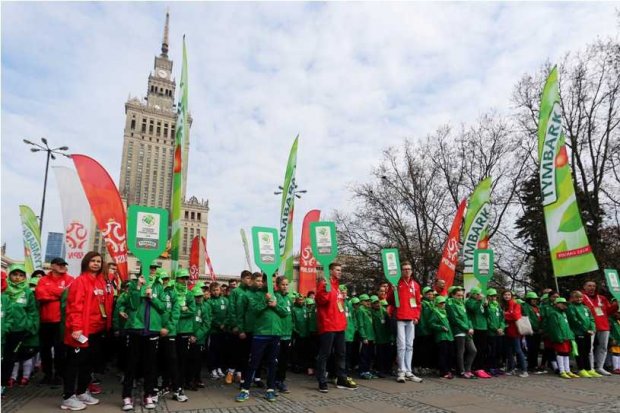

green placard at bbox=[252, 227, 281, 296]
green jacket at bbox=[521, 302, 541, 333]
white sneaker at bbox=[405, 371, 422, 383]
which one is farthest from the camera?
green jacket at bbox=[521, 302, 541, 333]

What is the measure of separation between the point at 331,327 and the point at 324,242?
155 centimetres

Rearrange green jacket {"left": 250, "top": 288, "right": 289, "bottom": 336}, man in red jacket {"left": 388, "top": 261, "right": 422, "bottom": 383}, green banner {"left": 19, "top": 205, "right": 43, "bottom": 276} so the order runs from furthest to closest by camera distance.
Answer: green banner {"left": 19, "top": 205, "right": 43, "bottom": 276}, man in red jacket {"left": 388, "top": 261, "right": 422, "bottom": 383}, green jacket {"left": 250, "top": 288, "right": 289, "bottom": 336}

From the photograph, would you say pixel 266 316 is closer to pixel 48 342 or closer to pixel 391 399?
pixel 391 399

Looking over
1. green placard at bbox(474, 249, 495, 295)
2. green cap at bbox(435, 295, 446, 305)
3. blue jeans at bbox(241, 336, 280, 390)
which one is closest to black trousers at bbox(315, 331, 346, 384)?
blue jeans at bbox(241, 336, 280, 390)

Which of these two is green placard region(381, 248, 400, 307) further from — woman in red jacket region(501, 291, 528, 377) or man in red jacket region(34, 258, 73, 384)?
man in red jacket region(34, 258, 73, 384)

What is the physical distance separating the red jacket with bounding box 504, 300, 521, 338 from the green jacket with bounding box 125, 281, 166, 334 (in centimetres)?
782

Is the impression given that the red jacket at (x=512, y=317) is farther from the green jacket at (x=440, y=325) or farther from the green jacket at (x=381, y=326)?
the green jacket at (x=381, y=326)

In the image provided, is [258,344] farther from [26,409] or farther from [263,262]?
[26,409]

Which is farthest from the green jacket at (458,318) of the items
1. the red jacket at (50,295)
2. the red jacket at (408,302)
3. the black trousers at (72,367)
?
the red jacket at (50,295)

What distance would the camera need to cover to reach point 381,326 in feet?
32.0

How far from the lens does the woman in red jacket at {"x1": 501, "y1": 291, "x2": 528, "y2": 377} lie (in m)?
9.95

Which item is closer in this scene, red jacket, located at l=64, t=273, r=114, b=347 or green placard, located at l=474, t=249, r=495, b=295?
red jacket, located at l=64, t=273, r=114, b=347

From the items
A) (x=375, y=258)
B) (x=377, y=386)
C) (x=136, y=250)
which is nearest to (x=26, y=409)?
(x=136, y=250)

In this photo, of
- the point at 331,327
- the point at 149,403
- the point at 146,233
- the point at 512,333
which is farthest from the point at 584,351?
the point at 146,233
